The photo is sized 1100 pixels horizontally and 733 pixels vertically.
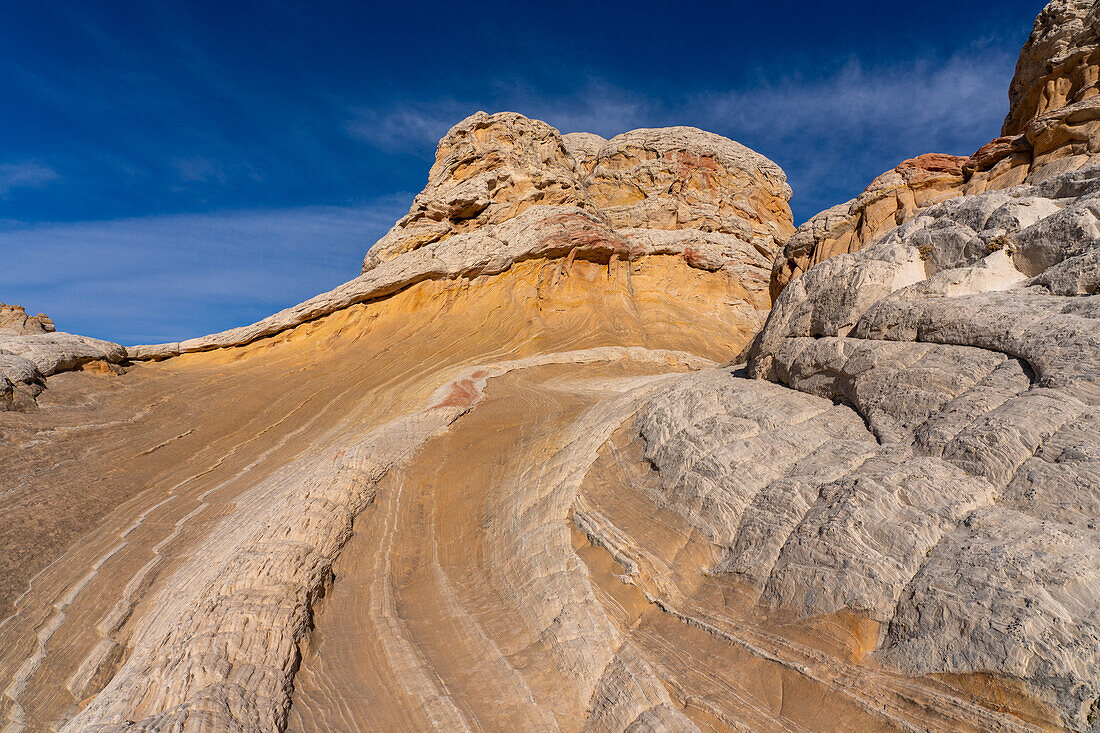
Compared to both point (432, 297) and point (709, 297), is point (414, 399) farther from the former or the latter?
point (709, 297)

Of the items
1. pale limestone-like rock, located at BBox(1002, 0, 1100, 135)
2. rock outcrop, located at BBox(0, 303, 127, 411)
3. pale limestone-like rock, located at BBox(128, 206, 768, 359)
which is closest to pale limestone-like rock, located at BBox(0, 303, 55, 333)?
rock outcrop, located at BBox(0, 303, 127, 411)

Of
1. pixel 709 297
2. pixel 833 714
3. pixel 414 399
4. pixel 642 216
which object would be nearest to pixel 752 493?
pixel 833 714

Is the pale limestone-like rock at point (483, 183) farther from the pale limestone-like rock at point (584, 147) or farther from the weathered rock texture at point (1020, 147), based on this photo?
the weathered rock texture at point (1020, 147)

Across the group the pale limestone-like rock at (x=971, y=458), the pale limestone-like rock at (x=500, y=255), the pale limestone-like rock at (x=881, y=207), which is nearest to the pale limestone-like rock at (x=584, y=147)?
the pale limestone-like rock at (x=500, y=255)

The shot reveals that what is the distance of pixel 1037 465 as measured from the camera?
349 centimetres

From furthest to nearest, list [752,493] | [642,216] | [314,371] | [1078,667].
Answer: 1. [642,216]
2. [314,371]
3. [752,493]
4. [1078,667]

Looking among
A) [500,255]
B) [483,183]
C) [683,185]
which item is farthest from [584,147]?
[500,255]

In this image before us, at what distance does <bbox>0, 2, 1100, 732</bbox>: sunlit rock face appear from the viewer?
10.6 feet

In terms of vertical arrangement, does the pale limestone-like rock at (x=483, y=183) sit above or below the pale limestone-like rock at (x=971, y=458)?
above

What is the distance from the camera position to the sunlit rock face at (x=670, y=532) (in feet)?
10.6

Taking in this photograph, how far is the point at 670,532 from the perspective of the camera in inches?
195

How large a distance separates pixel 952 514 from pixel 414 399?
33.9 feet

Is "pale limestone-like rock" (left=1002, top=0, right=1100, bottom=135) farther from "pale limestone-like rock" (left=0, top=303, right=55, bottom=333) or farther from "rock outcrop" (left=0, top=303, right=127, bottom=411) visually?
"pale limestone-like rock" (left=0, top=303, right=55, bottom=333)

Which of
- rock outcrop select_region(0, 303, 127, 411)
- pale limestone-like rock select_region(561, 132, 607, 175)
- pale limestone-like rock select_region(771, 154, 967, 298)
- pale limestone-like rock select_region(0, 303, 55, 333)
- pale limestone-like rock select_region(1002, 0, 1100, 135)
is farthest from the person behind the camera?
pale limestone-like rock select_region(561, 132, 607, 175)
